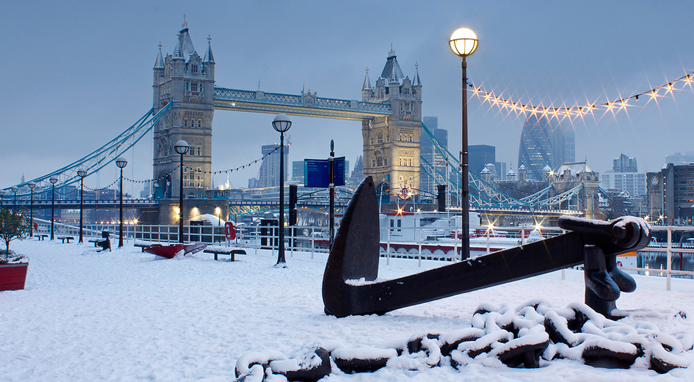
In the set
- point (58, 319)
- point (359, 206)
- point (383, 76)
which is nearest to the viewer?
point (359, 206)

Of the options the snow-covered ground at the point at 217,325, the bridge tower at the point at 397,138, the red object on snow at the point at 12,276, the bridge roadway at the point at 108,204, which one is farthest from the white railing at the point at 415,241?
the bridge tower at the point at 397,138

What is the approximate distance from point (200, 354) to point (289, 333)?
2.44 ft

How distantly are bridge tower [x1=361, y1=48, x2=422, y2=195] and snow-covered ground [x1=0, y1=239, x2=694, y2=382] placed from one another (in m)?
57.2

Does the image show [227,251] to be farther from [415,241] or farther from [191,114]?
[191,114]

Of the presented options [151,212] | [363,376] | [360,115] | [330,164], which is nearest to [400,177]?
[360,115]

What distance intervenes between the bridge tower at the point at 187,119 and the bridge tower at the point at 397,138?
19886 mm

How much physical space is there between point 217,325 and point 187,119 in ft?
175

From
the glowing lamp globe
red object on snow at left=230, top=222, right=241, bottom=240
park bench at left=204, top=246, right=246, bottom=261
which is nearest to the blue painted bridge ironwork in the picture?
red object on snow at left=230, top=222, right=241, bottom=240

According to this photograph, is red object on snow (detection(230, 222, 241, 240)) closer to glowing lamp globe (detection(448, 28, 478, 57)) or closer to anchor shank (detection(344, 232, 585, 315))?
glowing lamp globe (detection(448, 28, 478, 57))

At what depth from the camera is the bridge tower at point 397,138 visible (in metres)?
65.4

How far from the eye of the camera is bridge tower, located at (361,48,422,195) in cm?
6544

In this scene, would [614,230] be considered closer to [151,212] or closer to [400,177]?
[151,212]

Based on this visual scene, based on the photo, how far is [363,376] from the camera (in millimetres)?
2916

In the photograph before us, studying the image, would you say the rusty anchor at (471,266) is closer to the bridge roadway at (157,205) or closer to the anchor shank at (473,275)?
the anchor shank at (473,275)
